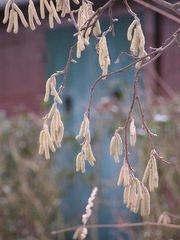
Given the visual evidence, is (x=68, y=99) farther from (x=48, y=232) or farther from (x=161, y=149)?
(x=161, y=149)

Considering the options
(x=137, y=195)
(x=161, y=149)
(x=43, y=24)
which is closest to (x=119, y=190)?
(x=161, y=149)

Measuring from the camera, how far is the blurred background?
5023mm

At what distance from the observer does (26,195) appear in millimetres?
5840

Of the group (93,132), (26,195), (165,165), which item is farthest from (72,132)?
(165,165)

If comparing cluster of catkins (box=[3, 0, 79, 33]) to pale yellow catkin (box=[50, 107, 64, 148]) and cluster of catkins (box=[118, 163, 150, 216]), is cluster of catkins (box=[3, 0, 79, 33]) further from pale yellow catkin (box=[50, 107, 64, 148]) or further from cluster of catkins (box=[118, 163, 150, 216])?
cluster of catkins (box=[118, 163, 150, 216])

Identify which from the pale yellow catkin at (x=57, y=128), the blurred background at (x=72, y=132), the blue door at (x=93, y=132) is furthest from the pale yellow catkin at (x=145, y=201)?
the blue door at (x=93, y=132)

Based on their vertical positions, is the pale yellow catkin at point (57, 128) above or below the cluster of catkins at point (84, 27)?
below

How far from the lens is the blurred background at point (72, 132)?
5023 millimetres

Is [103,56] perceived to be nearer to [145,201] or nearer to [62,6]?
[62,6]

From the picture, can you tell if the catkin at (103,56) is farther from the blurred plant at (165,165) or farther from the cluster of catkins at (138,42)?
the blurred plant at (165,165)

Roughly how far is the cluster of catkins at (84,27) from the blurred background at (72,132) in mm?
2740

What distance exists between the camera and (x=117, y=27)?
297 inches

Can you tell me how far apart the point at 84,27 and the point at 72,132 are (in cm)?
474

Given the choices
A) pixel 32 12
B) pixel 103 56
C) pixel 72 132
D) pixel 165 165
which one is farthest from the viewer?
pixel 72 132
